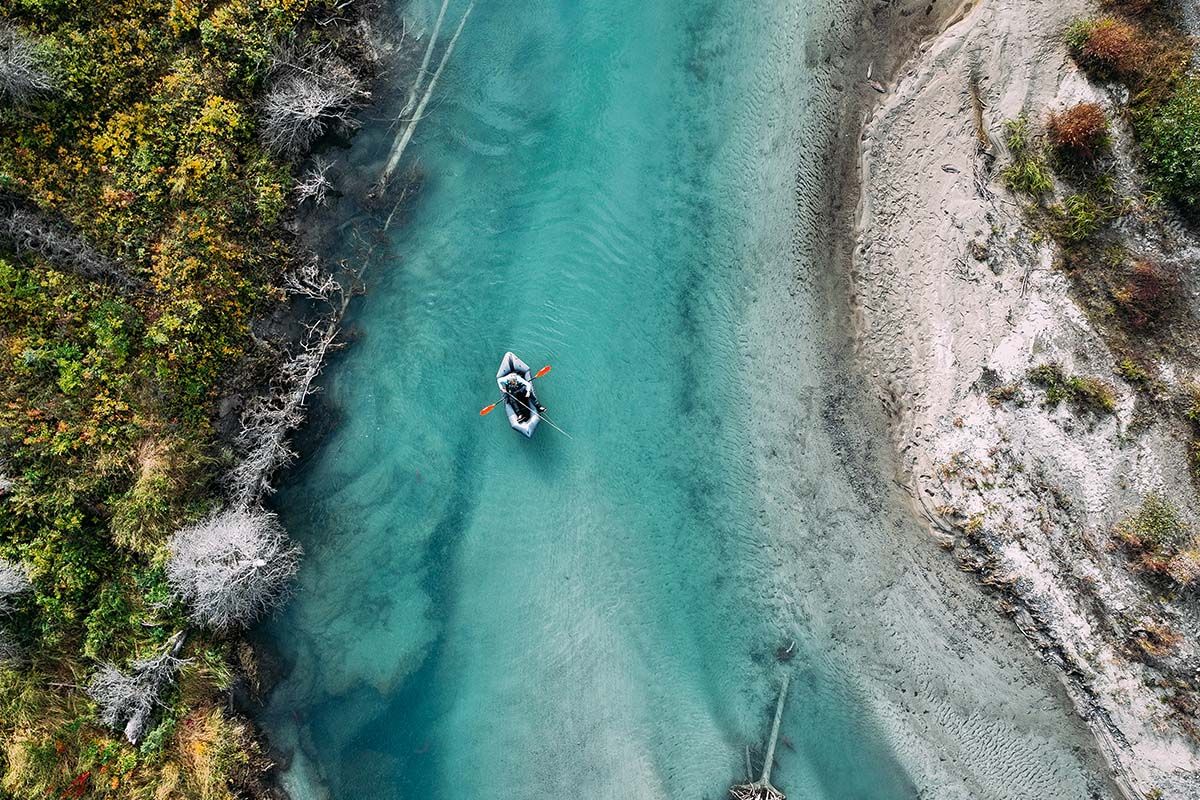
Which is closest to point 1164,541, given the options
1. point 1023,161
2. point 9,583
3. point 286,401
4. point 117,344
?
point 1023,161

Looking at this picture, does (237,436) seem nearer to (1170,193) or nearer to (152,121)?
(152,121)

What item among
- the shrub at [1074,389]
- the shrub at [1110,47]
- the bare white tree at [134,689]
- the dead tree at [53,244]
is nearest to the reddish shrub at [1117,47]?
the shrub at [1110,47]

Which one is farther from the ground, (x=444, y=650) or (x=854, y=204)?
(x=854, y=204)

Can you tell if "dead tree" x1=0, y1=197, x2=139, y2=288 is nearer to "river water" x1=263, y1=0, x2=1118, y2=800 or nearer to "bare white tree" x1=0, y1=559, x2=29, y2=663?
"river water" x1=263, y1=0, x2=1118, y2=800

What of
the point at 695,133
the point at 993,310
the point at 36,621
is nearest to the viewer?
the point at 36,621

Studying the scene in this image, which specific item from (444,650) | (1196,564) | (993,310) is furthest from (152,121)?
(1196,564)

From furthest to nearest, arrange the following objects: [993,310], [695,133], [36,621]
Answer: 1. [695,133]
2. [993,310]
3. [36,621]
